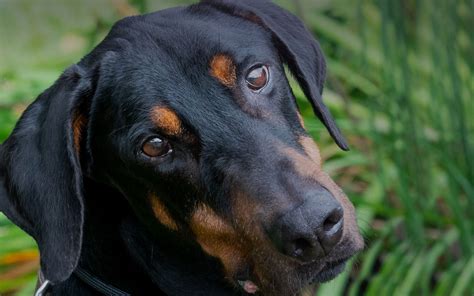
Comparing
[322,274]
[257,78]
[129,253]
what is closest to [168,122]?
[257,78]

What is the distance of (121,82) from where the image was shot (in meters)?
3.38

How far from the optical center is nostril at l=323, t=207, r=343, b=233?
9.77 ft

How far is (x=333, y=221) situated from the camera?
301cm

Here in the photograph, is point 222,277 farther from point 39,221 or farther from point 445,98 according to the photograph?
point 445,98

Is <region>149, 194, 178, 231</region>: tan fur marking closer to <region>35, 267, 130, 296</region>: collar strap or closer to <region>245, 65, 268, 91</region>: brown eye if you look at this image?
<region>35, 267, 130, 296</region>: collar strap

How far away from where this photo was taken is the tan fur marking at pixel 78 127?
3.39m

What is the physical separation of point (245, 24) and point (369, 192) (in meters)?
2.60

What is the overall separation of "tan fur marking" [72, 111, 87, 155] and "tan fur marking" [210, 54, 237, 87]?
1.74 ft

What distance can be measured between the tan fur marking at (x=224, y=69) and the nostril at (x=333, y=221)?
0.63m

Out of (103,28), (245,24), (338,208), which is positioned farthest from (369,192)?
(338,208)

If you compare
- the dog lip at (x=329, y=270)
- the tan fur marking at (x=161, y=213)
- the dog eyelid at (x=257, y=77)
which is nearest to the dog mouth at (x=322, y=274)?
the dog lip at (x=329, y=270)

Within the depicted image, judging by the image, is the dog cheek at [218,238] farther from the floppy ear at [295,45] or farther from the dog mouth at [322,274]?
the floppy ear at [295,45]

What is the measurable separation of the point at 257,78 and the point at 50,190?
0.84 meters

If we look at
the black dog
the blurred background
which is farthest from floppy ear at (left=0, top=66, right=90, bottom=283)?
the blurred background
